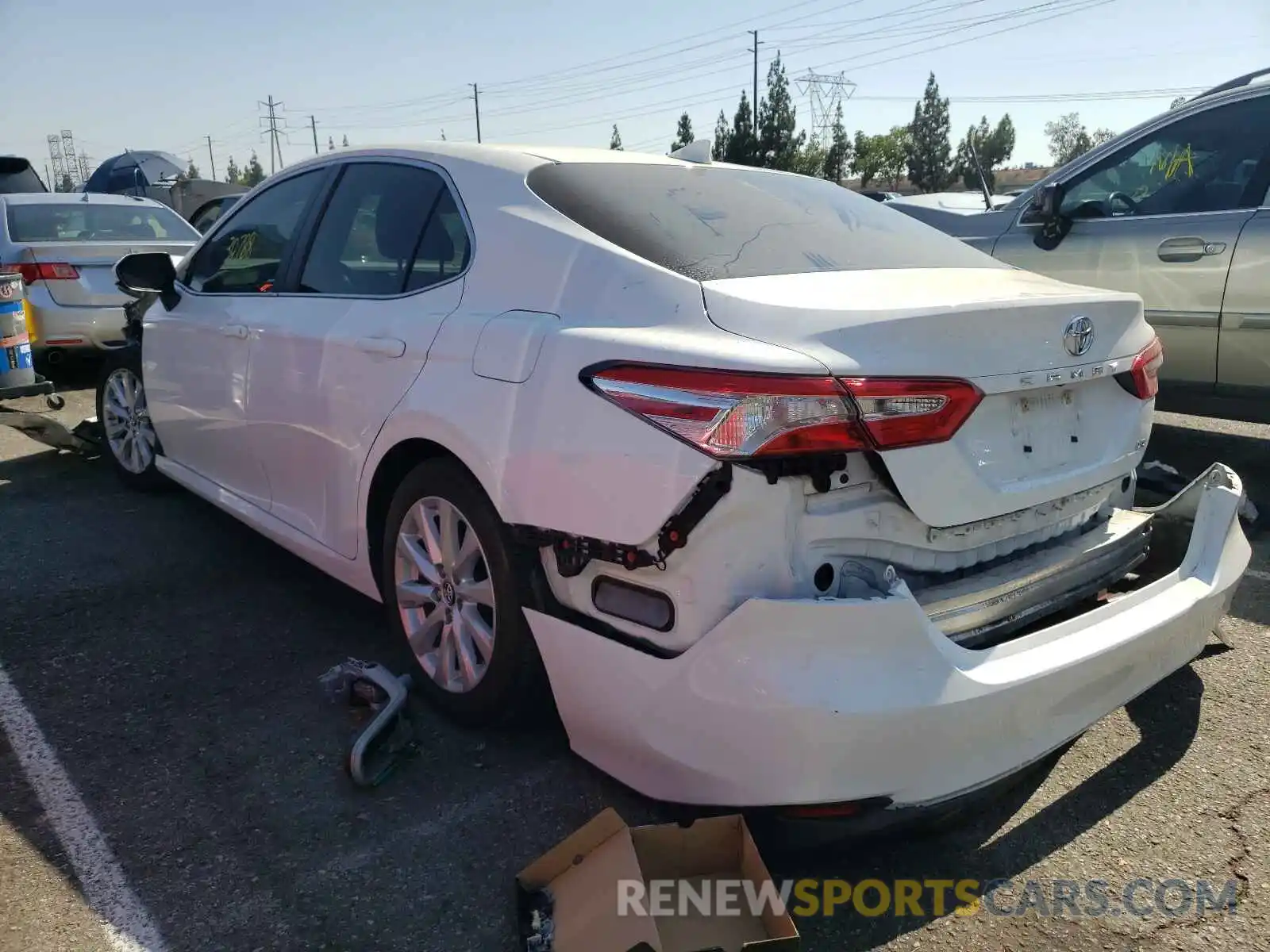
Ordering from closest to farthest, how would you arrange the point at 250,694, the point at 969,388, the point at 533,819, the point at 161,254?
the point at 969,388 < the point at 533,819 < the point at 250,694 < the point at 161,254

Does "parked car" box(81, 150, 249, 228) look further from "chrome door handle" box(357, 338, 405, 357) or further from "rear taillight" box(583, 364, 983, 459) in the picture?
"rear taillight" box(583, 364, 983, 459)

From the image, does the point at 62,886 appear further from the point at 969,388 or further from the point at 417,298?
the point at 969,388

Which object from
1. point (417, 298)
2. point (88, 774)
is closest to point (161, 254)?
point (417, 298)

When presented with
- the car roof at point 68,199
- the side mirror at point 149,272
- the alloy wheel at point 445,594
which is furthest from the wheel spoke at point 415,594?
the car roof at point 68,199

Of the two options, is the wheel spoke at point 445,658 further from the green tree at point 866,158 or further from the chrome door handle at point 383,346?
the green tree at point 866,158

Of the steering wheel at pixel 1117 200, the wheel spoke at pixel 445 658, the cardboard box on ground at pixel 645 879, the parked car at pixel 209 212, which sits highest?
the parked car at pixel 209 212

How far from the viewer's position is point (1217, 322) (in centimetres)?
488

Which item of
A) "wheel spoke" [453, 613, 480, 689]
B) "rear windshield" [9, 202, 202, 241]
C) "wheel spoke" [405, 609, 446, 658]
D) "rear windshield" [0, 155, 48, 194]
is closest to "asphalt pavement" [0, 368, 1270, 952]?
"wheel spoke" [405, 609, 446, 658]

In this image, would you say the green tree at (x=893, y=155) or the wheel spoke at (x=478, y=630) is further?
the green tree at (x=893, y=155)

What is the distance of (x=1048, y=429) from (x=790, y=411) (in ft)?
2.68

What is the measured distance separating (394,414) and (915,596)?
1526 mm

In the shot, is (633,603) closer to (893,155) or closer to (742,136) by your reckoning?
(742,136)

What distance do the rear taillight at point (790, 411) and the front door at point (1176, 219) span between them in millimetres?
3674

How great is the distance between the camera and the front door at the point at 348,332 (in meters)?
2.88
